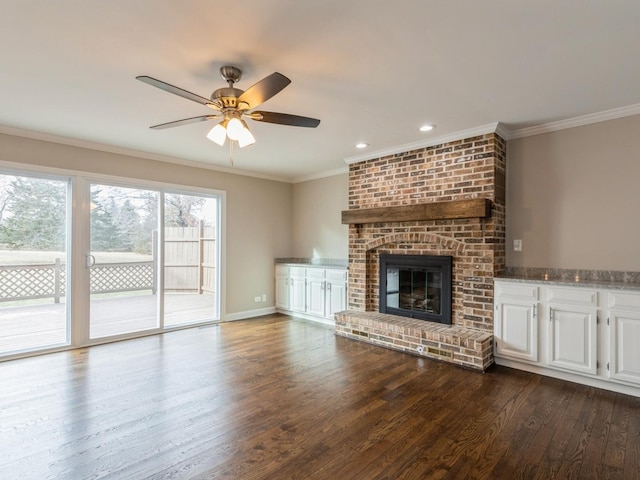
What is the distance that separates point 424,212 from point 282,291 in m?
3.16

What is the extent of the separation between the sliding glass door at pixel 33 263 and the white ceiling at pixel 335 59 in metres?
0.76

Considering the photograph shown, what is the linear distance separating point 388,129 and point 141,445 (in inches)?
141

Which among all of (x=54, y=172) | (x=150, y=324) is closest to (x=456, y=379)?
(x=150, y=324)

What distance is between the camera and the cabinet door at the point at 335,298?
529cm

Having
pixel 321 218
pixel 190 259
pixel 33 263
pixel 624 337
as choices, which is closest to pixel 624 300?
pixel 624 337

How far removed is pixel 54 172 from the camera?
4121mm

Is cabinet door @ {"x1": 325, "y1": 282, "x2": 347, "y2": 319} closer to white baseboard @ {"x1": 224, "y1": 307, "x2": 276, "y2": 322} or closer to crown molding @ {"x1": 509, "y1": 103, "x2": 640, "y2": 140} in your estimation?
white baseboard @ {"x1": 224, "y1": 307, "x2": 276, "y2": 322}

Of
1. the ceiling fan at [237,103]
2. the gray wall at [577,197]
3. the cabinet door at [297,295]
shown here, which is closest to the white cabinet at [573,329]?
the gray wall at [577,197]

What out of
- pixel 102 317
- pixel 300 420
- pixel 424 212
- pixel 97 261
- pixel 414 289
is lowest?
pixel 300 420

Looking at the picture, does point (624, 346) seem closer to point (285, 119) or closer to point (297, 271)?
point (285, 119)

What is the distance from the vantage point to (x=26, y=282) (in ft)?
13.3

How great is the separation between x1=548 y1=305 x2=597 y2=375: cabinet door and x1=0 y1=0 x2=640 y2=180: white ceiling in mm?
1912

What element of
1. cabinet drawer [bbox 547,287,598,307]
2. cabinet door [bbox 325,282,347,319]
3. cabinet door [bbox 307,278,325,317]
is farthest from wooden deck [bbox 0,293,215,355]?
cabinet drawer [bbox 547,287,598,307]

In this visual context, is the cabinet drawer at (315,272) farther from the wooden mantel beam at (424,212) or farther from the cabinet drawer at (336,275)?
the wooden mantel beam at (424,212)
